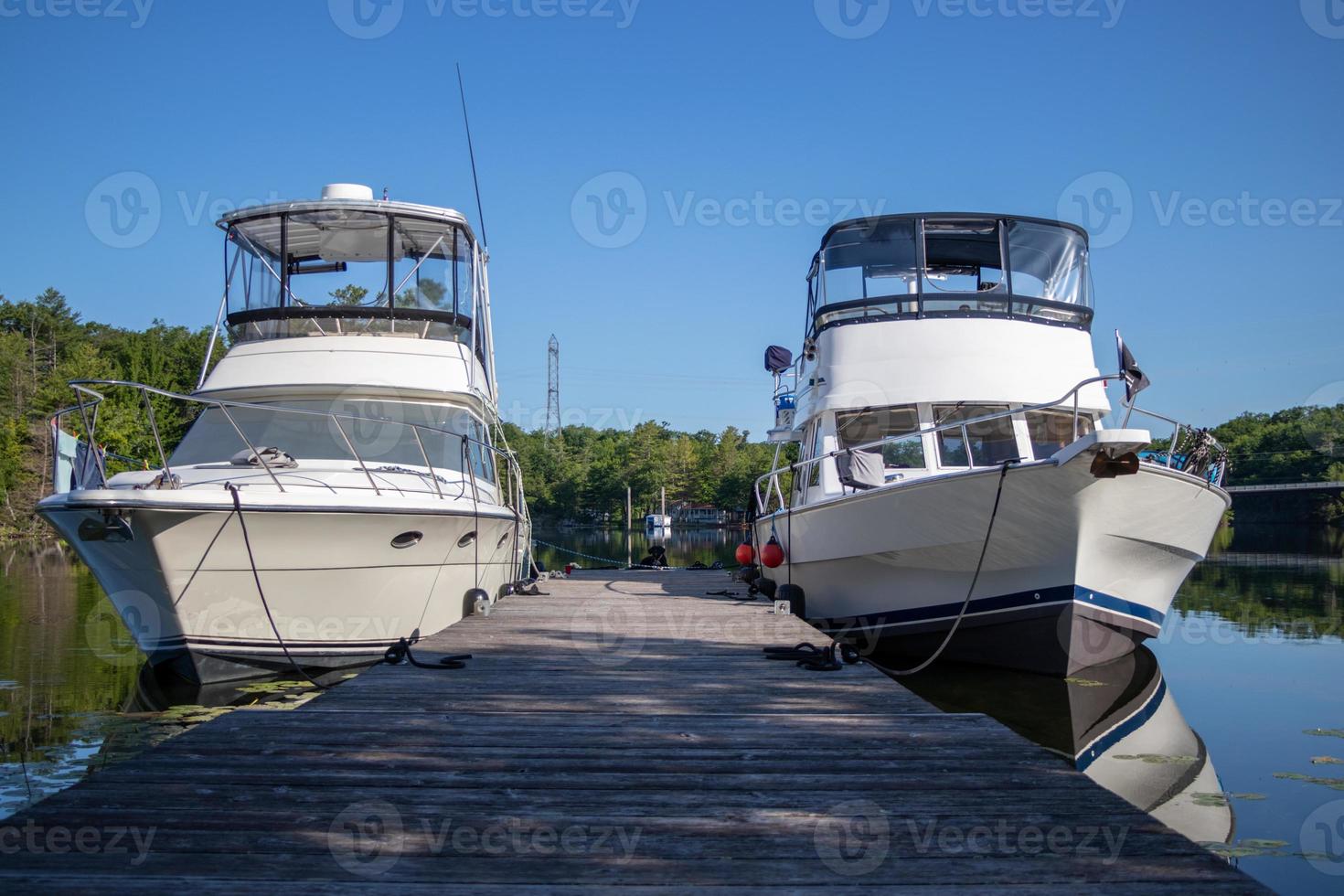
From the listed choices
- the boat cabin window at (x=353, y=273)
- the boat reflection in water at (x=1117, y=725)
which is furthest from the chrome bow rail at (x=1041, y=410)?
A: the boat cabin window at (x=353, y=273)

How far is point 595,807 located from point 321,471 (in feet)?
23.1

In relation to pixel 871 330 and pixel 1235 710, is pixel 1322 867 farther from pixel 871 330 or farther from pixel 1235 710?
pixel 871 330

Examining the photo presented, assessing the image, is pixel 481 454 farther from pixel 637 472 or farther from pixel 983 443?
pixel 637 472

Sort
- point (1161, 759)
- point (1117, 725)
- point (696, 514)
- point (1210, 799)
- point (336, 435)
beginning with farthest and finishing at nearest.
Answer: point (696, 514)
point (336, 435)
point (1117, 725)
point (1161, 759)
point (1210, 799)

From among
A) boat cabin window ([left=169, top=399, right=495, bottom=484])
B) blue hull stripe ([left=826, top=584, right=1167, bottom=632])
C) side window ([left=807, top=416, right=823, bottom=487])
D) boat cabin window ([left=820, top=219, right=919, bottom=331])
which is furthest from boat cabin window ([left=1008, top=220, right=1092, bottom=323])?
boat cabin window ([left=169, top=399, right=495, bottom=484])

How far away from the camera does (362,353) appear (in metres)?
10.9

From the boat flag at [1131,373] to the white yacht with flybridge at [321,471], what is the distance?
241 inches

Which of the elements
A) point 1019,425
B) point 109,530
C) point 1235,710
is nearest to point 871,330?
point 1019,425

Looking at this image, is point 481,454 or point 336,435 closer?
point 336,435

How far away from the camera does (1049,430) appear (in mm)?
10703

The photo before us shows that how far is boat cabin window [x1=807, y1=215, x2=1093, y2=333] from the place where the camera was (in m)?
11.0

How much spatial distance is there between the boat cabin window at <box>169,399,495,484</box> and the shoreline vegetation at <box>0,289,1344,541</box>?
734 inches

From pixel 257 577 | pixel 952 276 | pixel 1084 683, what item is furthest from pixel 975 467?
pixel 257 577

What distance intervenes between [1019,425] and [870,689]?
562 centimetres
